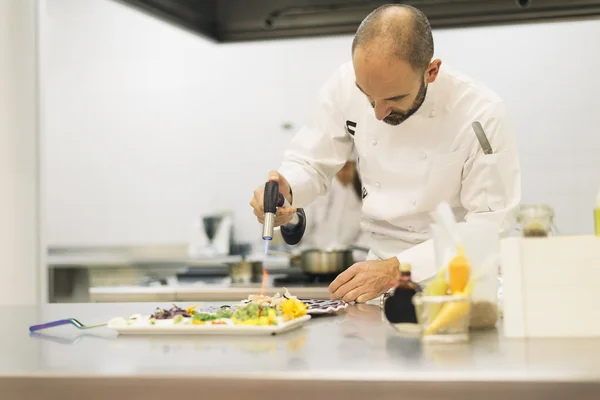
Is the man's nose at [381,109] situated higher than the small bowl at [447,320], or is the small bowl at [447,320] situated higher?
the man's nose at [381,109]

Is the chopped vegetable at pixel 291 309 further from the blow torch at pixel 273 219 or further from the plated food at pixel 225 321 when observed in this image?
the blow torch at pixel 273 219

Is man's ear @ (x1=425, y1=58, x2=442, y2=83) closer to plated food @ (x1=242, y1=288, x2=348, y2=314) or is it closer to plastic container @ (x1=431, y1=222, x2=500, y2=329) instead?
plated food @ (x1=242, y1=288, x2=348, y2=314)

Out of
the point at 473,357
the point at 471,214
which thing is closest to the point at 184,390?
the point at 473,357

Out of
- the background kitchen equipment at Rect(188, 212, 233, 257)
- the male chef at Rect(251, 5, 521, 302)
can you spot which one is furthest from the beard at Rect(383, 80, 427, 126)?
the background kitchen equipment at Rect(188, 212, 233, 257)

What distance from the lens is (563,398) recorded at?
824 mm

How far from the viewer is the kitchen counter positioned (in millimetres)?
833

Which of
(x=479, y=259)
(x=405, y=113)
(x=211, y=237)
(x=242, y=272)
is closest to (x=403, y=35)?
(x=405, y=113)

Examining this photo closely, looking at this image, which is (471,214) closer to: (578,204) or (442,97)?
(442,97)

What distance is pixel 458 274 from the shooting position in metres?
1.12

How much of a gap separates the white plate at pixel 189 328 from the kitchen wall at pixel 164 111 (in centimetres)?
364

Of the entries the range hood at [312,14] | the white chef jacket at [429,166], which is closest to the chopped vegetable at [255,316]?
the white chef jacket at [429,166]

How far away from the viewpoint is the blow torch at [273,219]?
5.73 ft

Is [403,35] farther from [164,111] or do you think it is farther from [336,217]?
[164,111]

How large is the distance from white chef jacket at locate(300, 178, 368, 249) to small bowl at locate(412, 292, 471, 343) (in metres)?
3.45
